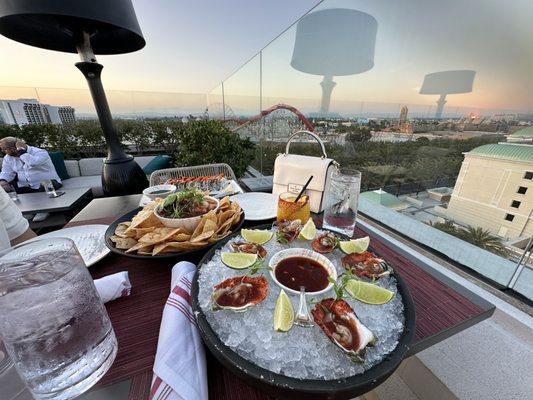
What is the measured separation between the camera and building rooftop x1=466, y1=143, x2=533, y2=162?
114 cm

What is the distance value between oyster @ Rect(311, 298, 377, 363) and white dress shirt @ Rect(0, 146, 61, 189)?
15.5 ft

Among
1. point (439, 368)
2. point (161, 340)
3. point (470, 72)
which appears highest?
point (470, 72)

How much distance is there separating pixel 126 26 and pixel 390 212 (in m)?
2.64

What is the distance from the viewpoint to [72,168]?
4.56 metres

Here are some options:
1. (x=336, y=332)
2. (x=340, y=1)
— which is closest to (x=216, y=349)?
(x=336, y=332)

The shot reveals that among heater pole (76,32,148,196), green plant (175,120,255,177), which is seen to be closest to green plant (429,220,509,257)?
green plant (175,120,255,177)

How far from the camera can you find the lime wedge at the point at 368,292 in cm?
53

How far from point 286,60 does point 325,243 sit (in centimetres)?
301

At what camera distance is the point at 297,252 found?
72 cm

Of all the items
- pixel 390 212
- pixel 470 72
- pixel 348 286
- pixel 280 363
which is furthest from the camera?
pixel 390 212

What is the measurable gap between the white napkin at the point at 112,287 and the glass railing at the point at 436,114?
1.70 m

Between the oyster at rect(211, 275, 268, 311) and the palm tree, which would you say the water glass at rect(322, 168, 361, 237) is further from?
the palm tree

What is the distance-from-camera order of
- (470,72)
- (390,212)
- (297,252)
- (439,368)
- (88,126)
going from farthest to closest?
(88,126) → (390,212) → (470,72) → (439,368) → (297,252)

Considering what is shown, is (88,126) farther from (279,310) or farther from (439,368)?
(439,368)
